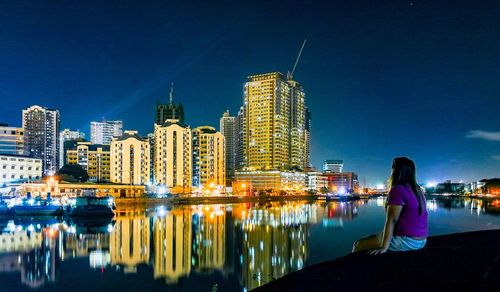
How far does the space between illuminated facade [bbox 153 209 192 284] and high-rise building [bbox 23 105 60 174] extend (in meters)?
128

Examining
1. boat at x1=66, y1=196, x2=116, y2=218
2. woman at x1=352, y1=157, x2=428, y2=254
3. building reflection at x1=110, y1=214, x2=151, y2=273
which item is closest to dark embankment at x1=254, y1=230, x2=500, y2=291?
woman at x1=352, y1=157, x2=428, y2=254

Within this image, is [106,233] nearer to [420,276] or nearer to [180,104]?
[420,276]

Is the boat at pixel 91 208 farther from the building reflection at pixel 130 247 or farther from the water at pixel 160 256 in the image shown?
the building reflection at pixel 130 247

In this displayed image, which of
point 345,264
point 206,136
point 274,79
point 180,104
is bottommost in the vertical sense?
point 345,264

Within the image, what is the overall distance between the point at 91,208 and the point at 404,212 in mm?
58125

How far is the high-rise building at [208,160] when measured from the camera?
129000 mm

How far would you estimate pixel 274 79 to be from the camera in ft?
589

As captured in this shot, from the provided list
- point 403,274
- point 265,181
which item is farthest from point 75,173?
point 403,274

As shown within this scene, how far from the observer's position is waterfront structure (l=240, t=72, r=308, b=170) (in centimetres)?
17112

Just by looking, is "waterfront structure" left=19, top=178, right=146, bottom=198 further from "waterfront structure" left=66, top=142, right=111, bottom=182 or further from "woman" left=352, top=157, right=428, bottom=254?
"woman" left=352, top=157, right=428, bottom=254

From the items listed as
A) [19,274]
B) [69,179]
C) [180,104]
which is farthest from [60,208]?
[180,104]

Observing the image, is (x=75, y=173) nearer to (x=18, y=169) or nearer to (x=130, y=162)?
(x=130, y=162)

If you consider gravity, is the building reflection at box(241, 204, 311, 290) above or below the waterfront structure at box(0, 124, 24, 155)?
below

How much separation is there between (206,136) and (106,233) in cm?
9216
